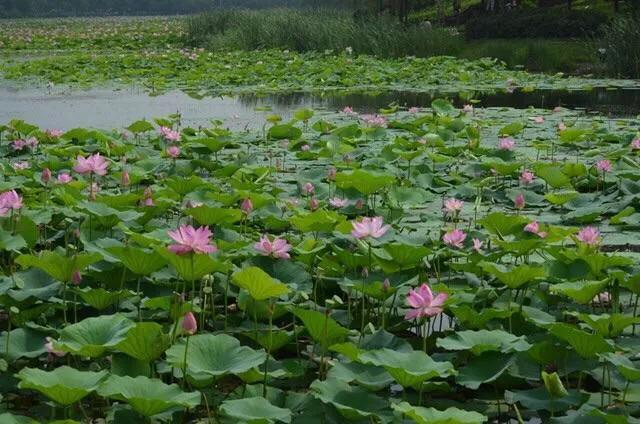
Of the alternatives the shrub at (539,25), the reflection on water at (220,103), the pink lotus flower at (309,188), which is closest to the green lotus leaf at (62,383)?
the pink lotus flower at (309,188)

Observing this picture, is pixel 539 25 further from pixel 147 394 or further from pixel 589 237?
pixel 147 394

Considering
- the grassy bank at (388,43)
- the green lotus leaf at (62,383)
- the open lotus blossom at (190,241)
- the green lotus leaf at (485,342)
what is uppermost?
the open lotus blossom at (190,241)

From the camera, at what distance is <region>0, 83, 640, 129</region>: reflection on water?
802 centimetres

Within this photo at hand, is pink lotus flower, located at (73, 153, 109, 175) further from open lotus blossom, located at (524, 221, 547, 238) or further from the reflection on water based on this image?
the reflection on water

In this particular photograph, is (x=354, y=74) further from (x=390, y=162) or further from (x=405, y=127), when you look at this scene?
(x=390, y=162)

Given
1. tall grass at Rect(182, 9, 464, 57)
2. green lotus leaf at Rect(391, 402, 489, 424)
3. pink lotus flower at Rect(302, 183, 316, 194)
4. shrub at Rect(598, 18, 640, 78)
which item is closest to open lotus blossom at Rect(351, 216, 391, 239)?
green lotus leaf at Rect(391, 402, 489, 424)

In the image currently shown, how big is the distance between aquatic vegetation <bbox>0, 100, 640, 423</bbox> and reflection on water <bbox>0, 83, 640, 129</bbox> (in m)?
3.95

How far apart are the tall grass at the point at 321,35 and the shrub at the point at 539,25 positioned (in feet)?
3.96

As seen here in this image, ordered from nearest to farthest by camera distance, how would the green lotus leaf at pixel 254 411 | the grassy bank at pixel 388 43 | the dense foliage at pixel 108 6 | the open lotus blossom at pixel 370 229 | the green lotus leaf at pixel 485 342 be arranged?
the green lotus leaf at pixel 254 411
the green lotus leaf at pixel 485 342
the open lotus blossom at pixel 370 229
the grassy bank at pixel 388 43
the dense foliage at pixel 108 6

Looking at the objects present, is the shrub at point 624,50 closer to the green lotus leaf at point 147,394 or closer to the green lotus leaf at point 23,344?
the green lotus leaf at point 23,344

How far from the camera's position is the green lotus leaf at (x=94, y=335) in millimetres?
1866

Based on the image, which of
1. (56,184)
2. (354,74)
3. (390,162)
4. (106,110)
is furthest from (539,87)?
(56,184)

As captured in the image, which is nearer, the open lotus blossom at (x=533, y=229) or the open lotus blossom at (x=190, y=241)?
the open lotus blossom at (x=190, y=241)

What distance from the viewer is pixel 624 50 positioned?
12750 millimetres
